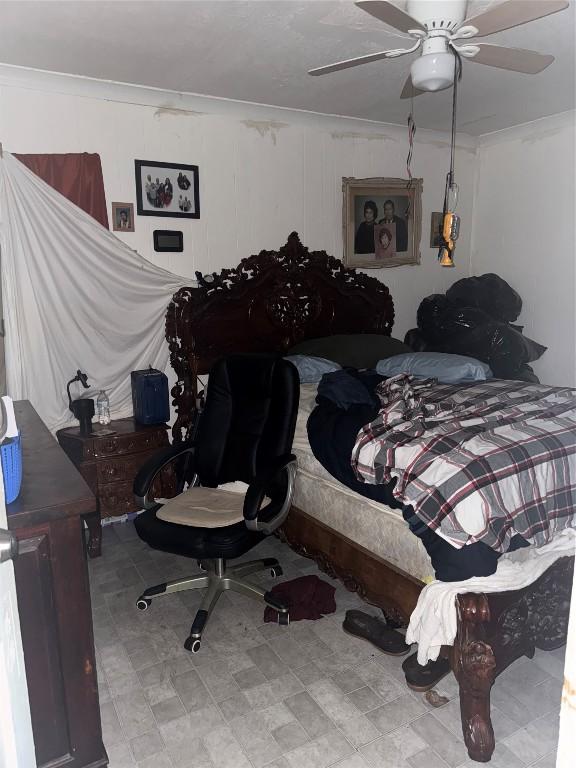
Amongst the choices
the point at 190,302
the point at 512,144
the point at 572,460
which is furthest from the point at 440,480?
the point at 512,144

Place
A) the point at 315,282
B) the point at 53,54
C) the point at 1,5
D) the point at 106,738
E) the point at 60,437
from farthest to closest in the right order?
the point at 315,282, the point at 60,437, the point at 53,54, the point at 1,5, the point at 106,738

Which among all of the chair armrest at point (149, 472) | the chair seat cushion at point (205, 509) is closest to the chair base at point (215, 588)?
the chair seat cushion at point (205, 509)

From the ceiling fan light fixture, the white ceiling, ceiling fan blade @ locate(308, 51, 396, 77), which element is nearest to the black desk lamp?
the white ceiling

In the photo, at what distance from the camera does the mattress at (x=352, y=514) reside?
2.53 m

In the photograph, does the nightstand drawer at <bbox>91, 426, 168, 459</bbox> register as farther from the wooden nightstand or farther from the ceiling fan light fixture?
the ceiling fan light fixture

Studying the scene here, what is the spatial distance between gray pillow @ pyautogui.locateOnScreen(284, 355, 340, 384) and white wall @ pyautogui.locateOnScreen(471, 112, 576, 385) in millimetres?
2197

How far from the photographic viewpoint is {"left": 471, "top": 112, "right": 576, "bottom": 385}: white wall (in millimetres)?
4824

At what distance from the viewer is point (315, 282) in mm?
4691

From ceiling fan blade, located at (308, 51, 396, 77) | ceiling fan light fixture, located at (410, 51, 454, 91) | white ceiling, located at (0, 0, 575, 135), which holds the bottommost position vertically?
ceiling fan light fixture, located at (410, 51, 454, 91)

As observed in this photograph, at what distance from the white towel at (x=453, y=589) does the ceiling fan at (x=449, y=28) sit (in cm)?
200

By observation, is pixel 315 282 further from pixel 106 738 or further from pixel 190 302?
pixel 106 738

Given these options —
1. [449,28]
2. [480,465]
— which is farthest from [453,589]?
[449,28]

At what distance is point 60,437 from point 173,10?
8.42 feet

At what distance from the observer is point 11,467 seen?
1.74 meters
